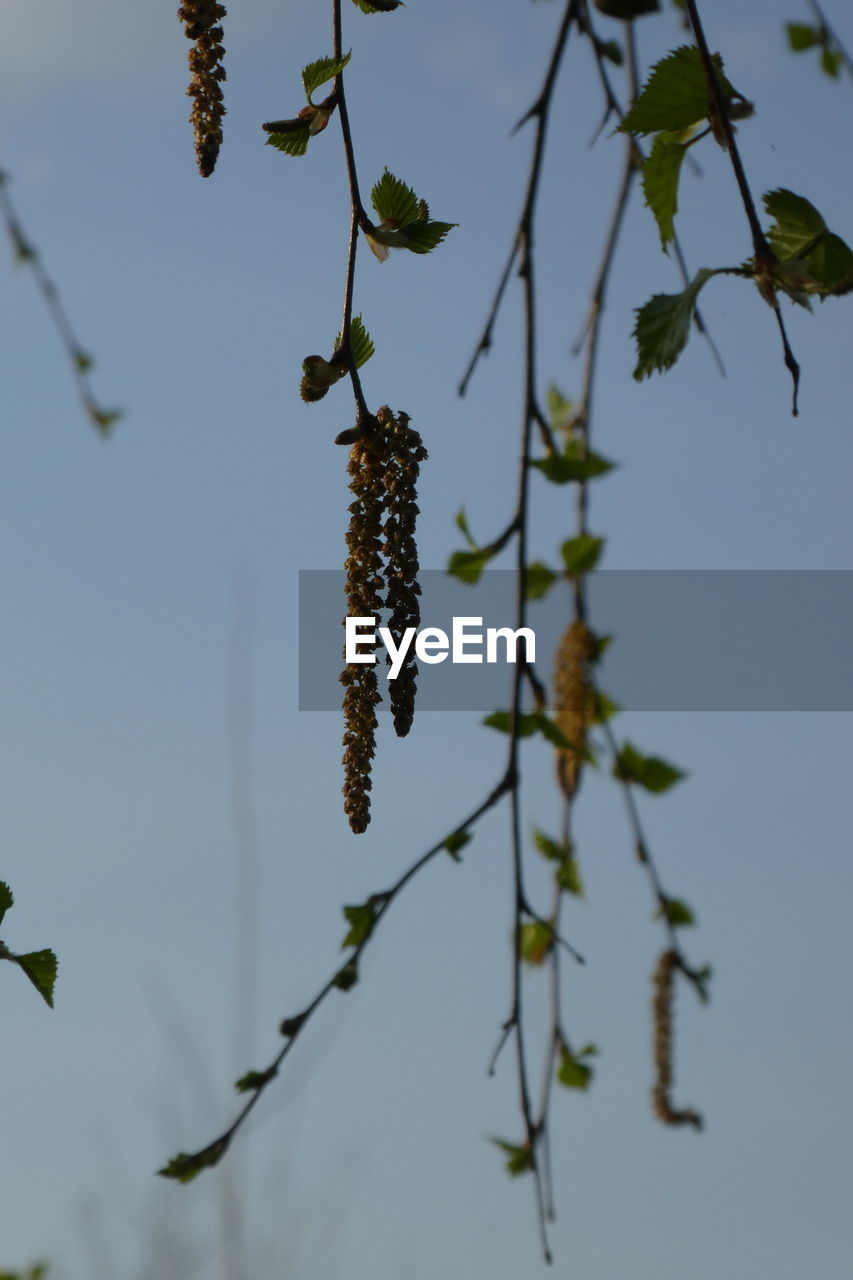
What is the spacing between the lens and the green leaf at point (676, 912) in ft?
6.06

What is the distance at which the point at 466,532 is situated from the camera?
3.66 feet

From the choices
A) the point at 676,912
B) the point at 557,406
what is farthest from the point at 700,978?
the point at 557,406

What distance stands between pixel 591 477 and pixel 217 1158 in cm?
64

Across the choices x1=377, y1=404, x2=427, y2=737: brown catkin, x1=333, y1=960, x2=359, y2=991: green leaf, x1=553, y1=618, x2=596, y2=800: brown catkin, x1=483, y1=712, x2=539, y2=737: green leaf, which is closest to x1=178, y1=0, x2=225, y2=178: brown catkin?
x1=377, y1=404, x2=427, y2=737: brown catkin

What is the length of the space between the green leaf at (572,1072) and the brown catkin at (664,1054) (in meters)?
0.32

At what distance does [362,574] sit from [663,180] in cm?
31

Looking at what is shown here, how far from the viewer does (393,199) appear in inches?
34.0

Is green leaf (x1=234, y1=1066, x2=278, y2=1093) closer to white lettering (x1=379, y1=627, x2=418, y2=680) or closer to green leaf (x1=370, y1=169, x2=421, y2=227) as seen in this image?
white lettering (x1=379, y1=627, x2=418, y2=680)

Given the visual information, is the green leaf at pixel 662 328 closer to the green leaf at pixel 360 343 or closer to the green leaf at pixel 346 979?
the green leaf at pixel 360 343

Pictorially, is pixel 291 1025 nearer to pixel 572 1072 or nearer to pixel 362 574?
pixel 362 574

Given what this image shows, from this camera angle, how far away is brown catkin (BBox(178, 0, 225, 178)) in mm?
788

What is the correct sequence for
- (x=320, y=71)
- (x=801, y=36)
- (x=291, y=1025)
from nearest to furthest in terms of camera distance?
(x=320, y=71) → (x=291, y=1025) → (x=801, y=36)

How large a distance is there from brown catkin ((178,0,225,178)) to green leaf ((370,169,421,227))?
11 cm

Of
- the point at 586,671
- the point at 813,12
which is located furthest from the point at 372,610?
the point at 813,12
